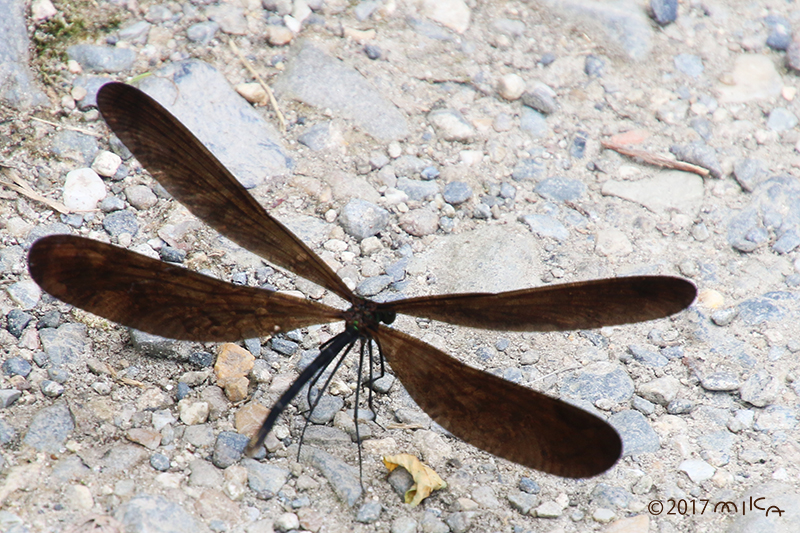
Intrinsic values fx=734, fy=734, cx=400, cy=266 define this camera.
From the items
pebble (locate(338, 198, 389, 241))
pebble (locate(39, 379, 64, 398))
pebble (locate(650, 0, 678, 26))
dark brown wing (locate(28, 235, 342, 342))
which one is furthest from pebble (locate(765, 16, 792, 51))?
pebble (locate(39, 379, 64, 398))

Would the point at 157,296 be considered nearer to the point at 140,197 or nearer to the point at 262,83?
the point at 140,197

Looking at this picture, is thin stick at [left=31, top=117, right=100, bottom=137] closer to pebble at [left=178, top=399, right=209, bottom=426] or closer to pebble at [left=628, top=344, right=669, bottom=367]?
pebble at [left=178, top=399, right=209, bottom=426]

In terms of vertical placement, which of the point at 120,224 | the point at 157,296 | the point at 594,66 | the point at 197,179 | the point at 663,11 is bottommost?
the point at 120,224

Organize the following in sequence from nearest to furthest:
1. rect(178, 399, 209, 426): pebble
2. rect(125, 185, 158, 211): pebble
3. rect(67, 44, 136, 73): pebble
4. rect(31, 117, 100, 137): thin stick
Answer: rect(178, 399, 209, 426): pebble, rect(125, 185, 158, 211): pebble, rect(31, 117, 100, 137): thin stick, rect(67, 44, 136, 73): pebble

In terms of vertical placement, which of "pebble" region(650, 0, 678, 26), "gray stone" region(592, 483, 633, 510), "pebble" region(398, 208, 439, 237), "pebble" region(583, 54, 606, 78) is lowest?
"gray stone" region(592, 483, 633, 510)

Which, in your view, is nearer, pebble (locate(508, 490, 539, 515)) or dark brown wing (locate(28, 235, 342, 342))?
dark brown wing (locate(28, 235, 342, 342))

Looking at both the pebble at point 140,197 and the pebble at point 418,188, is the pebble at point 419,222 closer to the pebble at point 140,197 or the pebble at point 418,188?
the pebble at point 418,188

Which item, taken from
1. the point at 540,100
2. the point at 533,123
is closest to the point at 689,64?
the point at 540,100

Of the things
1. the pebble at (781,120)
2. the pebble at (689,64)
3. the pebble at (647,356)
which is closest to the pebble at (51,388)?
the pebble at (647,356)
